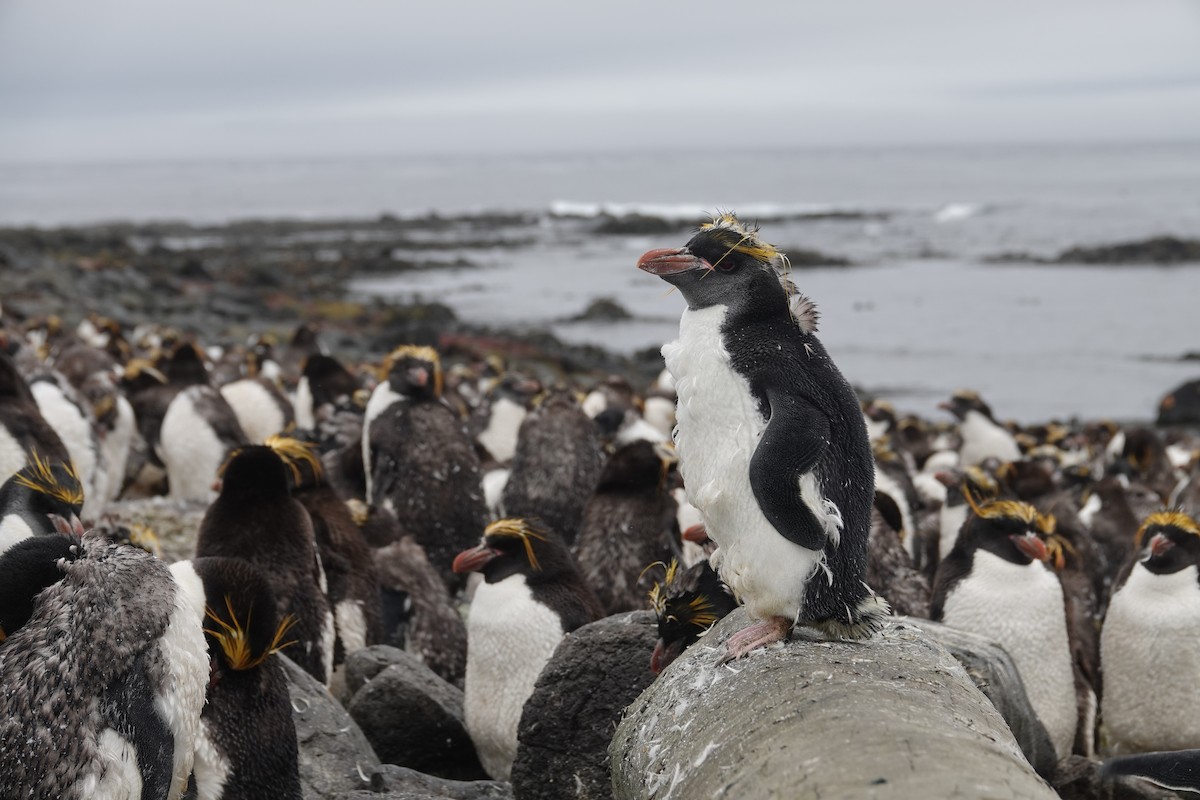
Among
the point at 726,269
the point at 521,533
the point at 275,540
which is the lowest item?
the point at 521,533

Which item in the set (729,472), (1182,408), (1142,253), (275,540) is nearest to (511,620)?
(275,540)

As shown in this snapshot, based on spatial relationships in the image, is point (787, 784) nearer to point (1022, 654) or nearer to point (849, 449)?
point (849, 449)

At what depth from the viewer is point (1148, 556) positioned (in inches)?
272

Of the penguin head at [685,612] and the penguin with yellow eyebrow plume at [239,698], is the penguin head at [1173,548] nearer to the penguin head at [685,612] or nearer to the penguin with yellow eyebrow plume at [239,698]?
the penguin head at [685,612]

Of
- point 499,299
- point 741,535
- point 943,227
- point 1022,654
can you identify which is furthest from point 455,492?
point 943,227

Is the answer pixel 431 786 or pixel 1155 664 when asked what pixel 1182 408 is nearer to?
pixel 1155 664

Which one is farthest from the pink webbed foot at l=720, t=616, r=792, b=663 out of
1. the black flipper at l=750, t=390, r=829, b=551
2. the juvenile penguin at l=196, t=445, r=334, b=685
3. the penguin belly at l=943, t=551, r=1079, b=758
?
the penguin belly at l=943, t=551, r=1079, b=758

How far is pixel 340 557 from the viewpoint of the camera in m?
6.79

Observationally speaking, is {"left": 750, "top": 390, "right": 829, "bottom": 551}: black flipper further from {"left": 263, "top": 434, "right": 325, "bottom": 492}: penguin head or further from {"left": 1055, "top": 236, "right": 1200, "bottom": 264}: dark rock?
{"left": 1055, "top": 236, "right": 1200, "bottom": 264}: dark rock

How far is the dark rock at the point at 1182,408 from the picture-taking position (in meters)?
21.5

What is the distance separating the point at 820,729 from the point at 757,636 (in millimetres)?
789

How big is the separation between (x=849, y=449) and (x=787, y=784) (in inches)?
51.6

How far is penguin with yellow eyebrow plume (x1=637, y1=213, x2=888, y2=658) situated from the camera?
3848 mm

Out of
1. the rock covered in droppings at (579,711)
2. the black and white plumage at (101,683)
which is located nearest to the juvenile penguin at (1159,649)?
the rock covered in droppings at (579,711)
